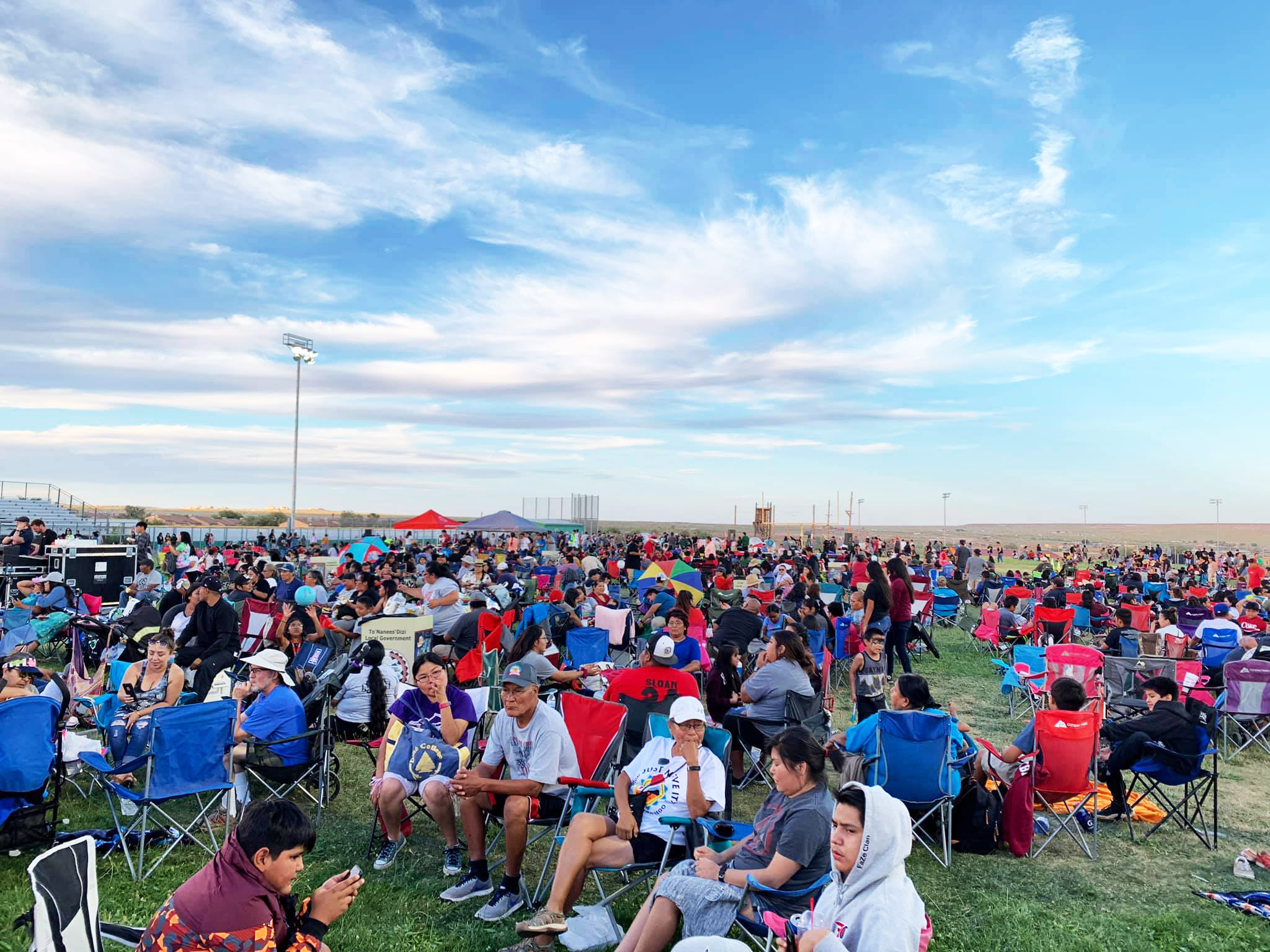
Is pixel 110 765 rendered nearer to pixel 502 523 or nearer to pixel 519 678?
pixel 519 678

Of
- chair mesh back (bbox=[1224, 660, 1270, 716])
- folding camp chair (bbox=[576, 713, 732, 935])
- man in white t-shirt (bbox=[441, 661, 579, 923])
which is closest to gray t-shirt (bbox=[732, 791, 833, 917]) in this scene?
folding camp chair (bbox=[576, 713, 732, 935])

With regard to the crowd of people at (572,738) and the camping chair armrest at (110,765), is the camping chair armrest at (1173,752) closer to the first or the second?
the crowd of people at (572,738)

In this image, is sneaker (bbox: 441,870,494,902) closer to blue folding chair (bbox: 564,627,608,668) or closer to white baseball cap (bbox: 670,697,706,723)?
white baseball cap (bbox: 670,697,706,723)

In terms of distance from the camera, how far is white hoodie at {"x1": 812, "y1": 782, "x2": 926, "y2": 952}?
2729 mm

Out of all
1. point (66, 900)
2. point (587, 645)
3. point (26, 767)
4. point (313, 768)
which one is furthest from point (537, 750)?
point (587, 645)

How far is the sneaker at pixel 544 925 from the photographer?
3.90 meters

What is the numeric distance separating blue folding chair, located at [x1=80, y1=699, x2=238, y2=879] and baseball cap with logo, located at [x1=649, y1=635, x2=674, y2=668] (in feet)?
9.52

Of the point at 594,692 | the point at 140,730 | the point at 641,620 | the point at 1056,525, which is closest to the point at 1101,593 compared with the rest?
the point at 641,620

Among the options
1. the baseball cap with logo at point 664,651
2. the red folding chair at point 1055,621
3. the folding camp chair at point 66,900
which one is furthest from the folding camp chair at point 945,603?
the folding camp chair at point 66,900

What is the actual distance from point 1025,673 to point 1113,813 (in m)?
2.98

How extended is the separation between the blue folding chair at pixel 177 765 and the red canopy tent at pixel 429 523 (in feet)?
67.8

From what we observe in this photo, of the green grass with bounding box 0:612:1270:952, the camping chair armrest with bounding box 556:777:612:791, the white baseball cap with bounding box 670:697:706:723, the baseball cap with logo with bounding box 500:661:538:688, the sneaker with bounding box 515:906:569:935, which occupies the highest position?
the baseball cap with logo with bounding box 500:661:538:688

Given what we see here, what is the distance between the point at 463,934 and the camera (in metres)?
4.20

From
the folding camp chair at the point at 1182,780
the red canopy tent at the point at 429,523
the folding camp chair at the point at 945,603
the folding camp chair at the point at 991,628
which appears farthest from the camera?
the red canopy tent at the point at 429,523
